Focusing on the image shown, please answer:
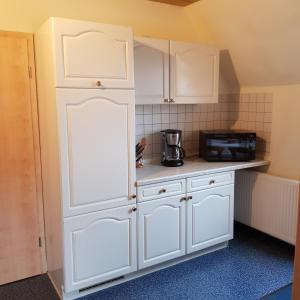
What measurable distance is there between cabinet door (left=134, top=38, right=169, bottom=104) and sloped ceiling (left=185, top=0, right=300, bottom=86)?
2.05 feet

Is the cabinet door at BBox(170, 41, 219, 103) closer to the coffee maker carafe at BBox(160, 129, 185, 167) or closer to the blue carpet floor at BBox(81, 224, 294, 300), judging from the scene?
the coffee maker carafe at BBox(160, 129, 185, 167)

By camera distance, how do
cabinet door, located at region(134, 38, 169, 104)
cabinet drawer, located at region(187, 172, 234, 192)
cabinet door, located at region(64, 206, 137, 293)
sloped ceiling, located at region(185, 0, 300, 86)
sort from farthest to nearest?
cabinet drawer, located at region(187, 172, 234, 192)
cabinet door, located at region(134, 38, 169, 104)
sloped ceiling, located at region(185, 0, 300, 86)
cabinet door, located at region(64, 206, 137, 293)

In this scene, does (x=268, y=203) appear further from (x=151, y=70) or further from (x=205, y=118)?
(x=151, y=70)

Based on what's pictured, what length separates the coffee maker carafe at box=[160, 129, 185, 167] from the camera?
9.73 ft

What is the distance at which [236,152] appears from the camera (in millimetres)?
3182

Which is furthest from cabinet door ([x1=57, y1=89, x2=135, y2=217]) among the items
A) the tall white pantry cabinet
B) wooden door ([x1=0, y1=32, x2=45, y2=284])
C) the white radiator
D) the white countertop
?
the white radiator

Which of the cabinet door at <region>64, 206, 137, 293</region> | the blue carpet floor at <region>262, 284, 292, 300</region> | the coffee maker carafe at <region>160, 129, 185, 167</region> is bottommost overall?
the cabinet door at <region>64, 206, 137, 293</region>

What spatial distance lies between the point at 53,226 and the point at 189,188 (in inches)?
46.5

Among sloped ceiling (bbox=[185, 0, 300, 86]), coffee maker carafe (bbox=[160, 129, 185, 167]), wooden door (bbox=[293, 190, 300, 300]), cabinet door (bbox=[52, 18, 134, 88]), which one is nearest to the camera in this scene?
wooden door (bbox=[293, 190, 300, 300])

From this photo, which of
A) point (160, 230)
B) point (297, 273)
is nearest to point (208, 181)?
point (160, 230)

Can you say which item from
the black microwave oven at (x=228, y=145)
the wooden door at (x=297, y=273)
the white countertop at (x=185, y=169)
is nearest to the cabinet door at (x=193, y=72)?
the black microwave oven at (x=228, y=145)

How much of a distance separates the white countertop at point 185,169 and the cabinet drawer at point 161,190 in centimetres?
5

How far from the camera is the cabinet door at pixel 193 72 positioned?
2863 mm

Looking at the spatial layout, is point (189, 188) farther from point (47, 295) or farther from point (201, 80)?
point (47, 295)
